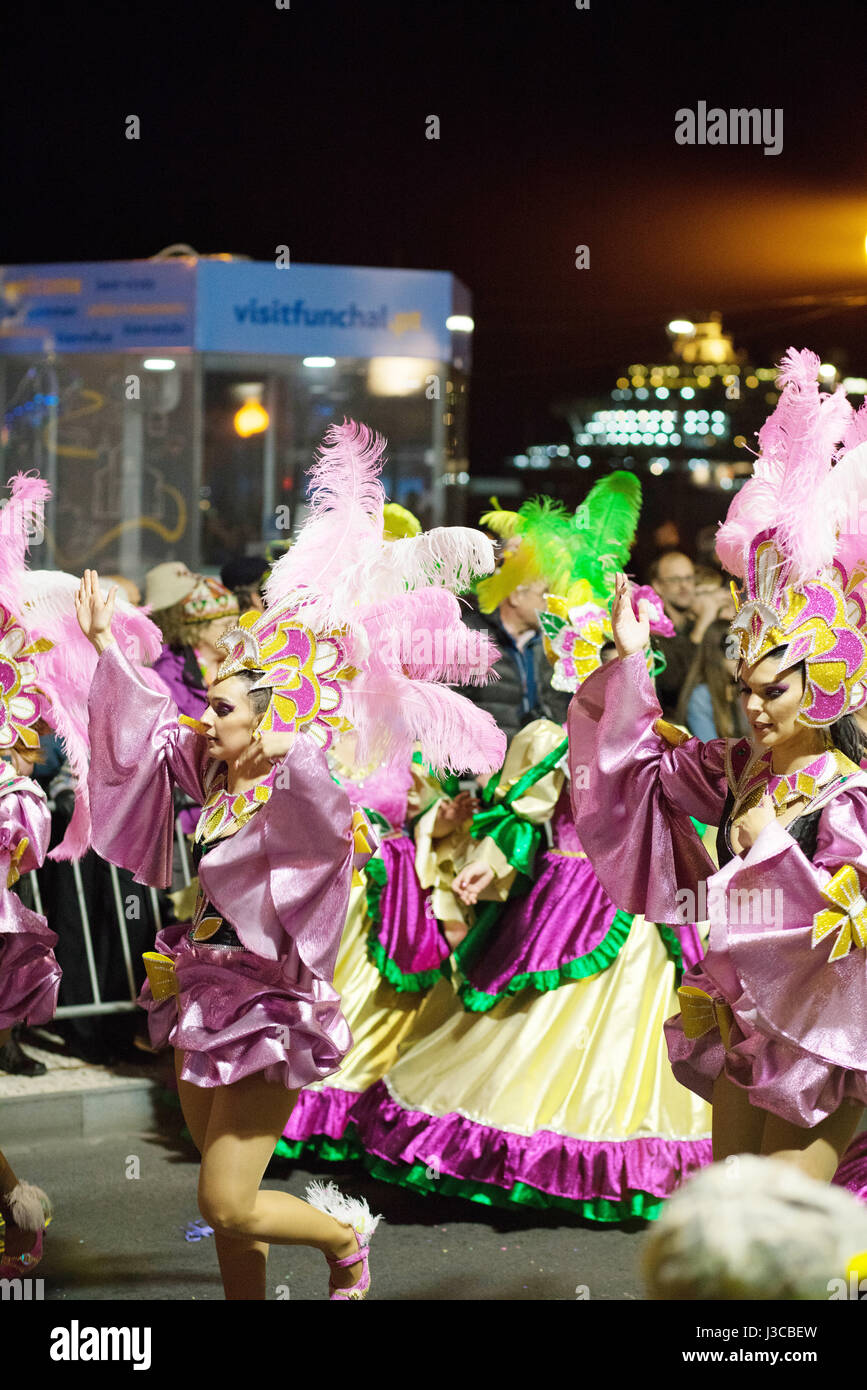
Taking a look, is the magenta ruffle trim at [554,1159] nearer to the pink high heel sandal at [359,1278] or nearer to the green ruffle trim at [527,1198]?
the green ruffle trim at [527,1198]

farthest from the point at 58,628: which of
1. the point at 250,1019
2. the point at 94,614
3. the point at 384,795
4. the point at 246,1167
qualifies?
the point at 246,1167

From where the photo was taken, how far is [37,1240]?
355cm

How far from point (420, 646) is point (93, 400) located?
6.65 metres

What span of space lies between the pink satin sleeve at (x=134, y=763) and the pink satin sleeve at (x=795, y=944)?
1.18 metres

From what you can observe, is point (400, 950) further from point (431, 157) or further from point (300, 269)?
point (300, 269)

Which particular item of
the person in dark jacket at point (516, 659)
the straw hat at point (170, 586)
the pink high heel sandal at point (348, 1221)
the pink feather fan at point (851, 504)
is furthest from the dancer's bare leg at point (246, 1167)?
the straw hat at point (170, 586)

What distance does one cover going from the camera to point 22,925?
11.2ft

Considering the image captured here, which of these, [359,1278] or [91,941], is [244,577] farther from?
[359,1278]

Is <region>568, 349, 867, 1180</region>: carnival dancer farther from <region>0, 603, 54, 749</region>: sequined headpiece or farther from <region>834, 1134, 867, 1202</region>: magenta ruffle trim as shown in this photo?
<region>0, 603, 54, 749</region>: sequined headpiece

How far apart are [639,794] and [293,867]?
0.70 metres

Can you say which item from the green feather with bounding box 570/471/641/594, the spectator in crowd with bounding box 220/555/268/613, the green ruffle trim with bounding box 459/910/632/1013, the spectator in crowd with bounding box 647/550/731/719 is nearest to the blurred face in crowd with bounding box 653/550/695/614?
the spectator in crowd with bounding box 647/550/731/719

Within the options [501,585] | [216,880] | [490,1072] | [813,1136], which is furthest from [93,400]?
[813,1136]

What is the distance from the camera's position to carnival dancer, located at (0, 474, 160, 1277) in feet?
11.2

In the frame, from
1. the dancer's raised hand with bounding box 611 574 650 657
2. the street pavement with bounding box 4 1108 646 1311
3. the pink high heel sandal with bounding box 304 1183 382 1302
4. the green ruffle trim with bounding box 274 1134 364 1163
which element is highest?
the dancer's raised hand with bounding box 611 574 650 657
